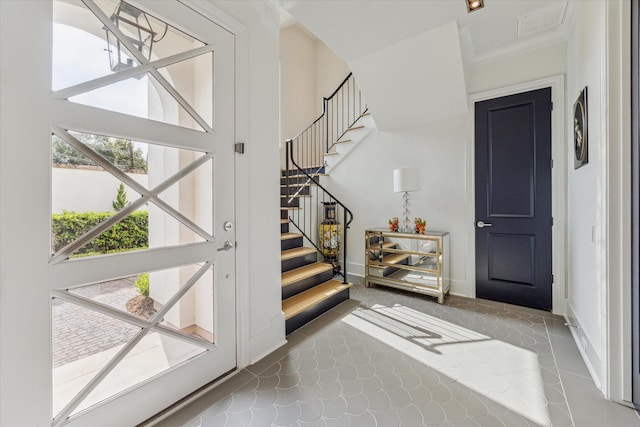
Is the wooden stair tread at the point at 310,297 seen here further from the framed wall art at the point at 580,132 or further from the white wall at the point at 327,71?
the white wall at the point at 327,71

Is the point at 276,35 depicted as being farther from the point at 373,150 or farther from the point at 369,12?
the point at 373,150

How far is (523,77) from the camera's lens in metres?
2.99

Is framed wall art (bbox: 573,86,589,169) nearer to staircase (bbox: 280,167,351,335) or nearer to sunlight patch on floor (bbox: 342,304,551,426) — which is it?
sunlight patch on floor (bbox: 342,304,551,426)

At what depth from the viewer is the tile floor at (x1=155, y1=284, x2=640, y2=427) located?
1501 millimetres

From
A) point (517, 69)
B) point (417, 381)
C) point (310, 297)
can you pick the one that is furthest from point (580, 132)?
point (310, 297)

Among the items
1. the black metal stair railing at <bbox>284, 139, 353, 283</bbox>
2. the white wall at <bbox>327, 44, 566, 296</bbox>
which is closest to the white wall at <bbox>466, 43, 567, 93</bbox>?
the white wall at <bbox>327, 44, 566, 296</bbox>

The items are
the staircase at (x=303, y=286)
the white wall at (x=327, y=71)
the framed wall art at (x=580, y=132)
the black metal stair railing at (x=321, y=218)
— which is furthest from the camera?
the white wall at (x=327, y=71)

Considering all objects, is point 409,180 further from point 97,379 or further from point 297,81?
point 297,81

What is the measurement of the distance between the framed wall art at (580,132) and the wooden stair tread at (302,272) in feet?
8.37

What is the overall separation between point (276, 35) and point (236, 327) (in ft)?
7.71

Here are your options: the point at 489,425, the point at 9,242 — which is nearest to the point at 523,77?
the point at 489,425

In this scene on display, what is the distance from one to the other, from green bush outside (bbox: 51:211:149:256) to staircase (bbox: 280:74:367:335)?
4.71ft

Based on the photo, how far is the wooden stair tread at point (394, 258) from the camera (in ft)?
11.7

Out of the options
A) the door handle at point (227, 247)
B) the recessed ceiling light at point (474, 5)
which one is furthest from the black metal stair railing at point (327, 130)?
the door handle at point (227, 247)
